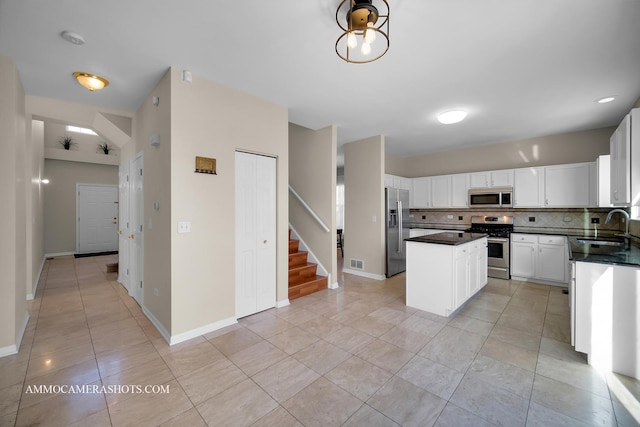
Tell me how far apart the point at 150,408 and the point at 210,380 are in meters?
0.41

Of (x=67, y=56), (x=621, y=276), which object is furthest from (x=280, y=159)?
(x=621, y=276)

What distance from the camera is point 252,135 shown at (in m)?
3.24

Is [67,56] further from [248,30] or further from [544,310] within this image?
[544,310]

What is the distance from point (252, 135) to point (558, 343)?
156 inches

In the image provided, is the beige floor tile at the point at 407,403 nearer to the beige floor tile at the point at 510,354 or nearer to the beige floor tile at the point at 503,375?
the beige floor tile at the point at 503,375

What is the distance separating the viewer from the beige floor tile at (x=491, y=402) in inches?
66.5

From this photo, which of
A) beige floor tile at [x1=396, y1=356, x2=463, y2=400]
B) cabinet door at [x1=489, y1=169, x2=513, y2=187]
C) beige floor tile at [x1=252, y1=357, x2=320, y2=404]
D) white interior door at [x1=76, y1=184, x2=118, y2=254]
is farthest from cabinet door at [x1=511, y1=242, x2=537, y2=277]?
white interior door at [x1=76, y1=184, x2=118, y2=254]

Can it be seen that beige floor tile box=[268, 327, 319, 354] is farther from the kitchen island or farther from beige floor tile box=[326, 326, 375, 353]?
the kitchen island

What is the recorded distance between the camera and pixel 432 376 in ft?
6.92

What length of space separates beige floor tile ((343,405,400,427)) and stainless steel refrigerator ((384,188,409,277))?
11.3 ft

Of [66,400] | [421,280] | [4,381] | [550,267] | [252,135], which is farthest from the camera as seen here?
[550,267]

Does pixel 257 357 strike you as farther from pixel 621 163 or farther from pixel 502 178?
pixel 502 178

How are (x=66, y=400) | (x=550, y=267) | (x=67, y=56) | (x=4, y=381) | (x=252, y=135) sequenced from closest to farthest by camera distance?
(x=66, y=400) → (x=4, y=381) → (x=67, y=56) → (x=252, y=135) → (x=550, y=267)

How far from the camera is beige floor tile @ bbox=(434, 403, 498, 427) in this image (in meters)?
1.64
